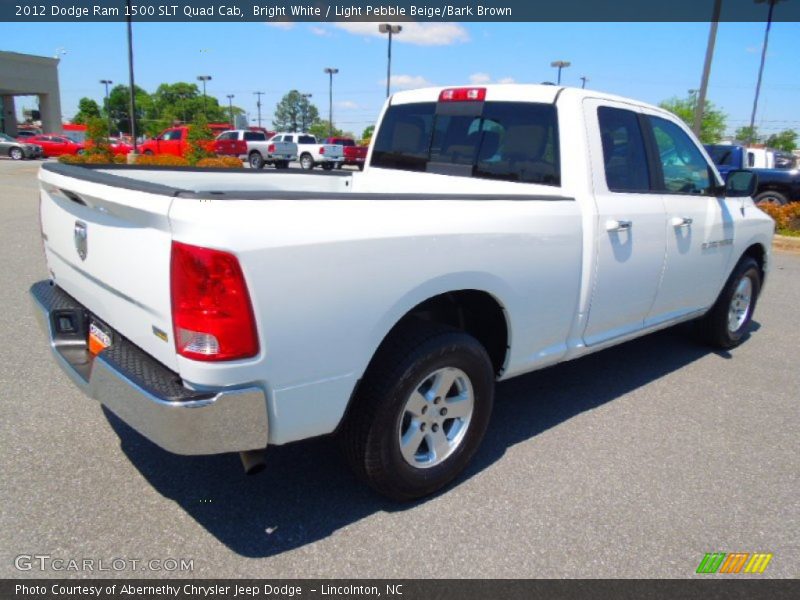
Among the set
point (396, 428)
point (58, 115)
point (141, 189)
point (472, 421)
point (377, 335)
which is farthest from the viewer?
point (58, 115)

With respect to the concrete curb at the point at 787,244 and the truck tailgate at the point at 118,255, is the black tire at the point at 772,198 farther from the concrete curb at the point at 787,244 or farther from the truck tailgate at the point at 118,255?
the truck tailgate at the point at 118,255

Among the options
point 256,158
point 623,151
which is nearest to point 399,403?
→ point 623,151

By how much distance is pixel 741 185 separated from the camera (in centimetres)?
459

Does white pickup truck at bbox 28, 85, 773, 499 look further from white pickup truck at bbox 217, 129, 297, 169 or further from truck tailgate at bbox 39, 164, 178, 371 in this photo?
white pickup truck at bbox 217, 129, 297, 169

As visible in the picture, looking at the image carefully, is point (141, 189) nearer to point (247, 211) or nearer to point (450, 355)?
point (247, 211)

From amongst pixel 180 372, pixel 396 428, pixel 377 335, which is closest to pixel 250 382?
pixel 180 372

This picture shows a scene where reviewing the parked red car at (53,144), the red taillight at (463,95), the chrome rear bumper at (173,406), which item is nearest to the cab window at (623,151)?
the red taillight at (463,95)

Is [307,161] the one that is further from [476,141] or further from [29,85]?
[29,85]

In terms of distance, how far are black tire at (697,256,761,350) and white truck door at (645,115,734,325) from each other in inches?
16.3

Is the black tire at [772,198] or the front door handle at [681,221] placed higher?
the front door handle at [681,221]

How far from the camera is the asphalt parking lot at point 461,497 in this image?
2.46 meters

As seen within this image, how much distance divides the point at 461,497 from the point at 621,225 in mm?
1840

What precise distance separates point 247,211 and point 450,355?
3.95ft

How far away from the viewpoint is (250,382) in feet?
6.91
